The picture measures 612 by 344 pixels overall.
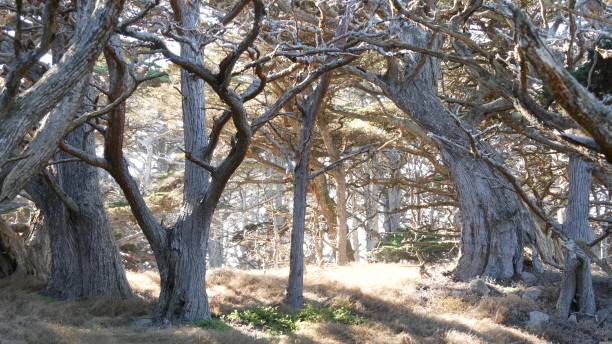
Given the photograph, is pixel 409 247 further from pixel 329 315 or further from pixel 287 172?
pixel 329 315

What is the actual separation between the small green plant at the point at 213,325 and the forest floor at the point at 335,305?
0.13 ft

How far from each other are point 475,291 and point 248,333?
4.39 meters

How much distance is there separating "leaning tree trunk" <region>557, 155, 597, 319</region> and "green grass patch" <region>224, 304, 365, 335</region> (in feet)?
10.3

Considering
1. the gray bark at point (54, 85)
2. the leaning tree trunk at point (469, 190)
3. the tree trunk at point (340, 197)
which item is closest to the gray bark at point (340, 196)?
the tree trunk at point (340, 197)

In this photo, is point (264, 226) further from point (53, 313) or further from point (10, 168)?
point (10, 168)

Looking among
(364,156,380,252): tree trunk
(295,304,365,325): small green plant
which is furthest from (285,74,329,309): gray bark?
(364,156,380,252): tree trunk

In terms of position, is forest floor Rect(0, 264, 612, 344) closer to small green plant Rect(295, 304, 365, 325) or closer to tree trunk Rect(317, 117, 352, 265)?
small green plant Rect(295, 304, 365, 325)

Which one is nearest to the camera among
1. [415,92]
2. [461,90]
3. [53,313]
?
[53,313]

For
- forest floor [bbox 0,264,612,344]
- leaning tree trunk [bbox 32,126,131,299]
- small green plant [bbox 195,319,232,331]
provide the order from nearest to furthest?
forest floor [bbox 0,264,612,344] → small green plant [bbox 195,319,232,331] → leaning tree trunk [bbox 32,126,131,299]

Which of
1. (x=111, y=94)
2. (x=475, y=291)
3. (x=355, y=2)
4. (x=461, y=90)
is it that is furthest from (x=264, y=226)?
(x=111, y=94)

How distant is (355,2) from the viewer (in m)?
8.62

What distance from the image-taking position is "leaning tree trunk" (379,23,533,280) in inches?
409

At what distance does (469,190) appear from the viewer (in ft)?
35.3

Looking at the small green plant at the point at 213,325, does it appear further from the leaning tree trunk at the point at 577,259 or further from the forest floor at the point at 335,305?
the leaning tree trunk at the point at 577,259
